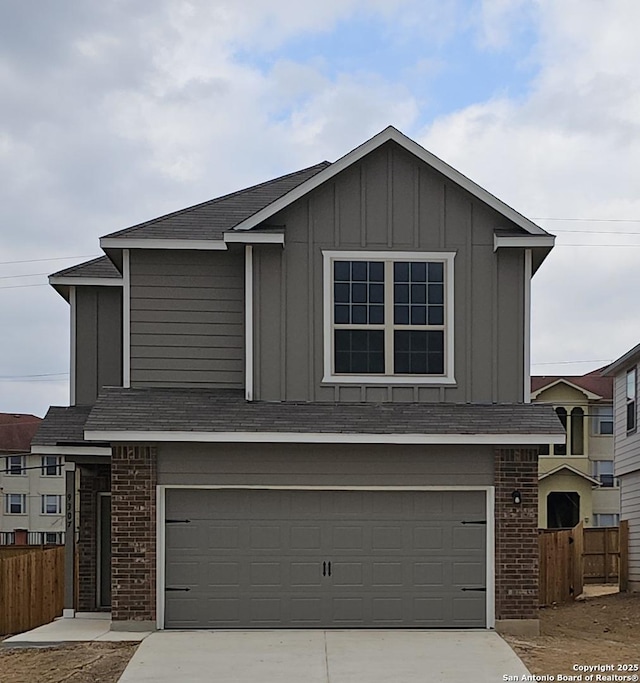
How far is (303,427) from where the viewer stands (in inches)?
620

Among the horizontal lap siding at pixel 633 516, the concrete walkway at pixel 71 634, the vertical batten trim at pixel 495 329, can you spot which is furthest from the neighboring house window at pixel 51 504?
the vertical batten trim at pixel 495 329

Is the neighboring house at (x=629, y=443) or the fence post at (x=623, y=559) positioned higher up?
the neighboring house at (x=629, y=443)

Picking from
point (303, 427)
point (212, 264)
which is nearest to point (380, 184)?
point (212, 264)

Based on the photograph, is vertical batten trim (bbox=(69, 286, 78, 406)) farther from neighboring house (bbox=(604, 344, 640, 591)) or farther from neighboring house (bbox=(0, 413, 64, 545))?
neighboring house (bbox=(0, 413, 64, 545))

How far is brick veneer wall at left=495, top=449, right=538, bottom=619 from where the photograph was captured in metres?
16.0

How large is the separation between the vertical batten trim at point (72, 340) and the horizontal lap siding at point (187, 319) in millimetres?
2352

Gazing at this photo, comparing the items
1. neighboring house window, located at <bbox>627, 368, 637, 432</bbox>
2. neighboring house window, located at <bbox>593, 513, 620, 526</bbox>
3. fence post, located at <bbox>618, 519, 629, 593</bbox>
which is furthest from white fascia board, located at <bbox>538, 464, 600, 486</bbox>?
neighboring house window, located at <bbox>627, 368, 637, 432</bbox>

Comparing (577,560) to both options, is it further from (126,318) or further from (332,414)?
(126,318)

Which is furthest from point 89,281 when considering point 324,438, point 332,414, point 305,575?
point 305,575

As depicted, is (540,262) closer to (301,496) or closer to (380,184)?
(380,184)

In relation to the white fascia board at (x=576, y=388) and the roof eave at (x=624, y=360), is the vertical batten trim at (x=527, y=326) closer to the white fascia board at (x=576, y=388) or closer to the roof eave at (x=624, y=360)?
the roof eave at (x=624, y=360)

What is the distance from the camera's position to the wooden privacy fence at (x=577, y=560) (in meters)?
24.9

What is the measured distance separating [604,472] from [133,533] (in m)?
30.2

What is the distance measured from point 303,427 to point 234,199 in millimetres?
5457
